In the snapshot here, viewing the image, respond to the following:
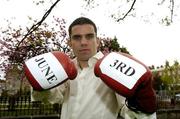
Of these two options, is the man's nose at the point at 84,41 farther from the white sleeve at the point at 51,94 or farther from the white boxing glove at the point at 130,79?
the white sleeve at the point at 51,94

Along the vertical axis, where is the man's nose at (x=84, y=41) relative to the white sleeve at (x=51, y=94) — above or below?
above

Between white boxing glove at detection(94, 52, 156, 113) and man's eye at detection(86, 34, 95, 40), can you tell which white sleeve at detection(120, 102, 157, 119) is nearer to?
white boxing glove at detection(94, 52, 156, 113)

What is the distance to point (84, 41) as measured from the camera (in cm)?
237

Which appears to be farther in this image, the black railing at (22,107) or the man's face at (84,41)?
the black railing at (22,107)

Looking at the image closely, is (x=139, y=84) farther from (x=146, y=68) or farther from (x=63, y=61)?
(x=63, y=61)

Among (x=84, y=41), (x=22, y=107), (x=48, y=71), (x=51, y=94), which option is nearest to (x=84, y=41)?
(x=84, y=41)

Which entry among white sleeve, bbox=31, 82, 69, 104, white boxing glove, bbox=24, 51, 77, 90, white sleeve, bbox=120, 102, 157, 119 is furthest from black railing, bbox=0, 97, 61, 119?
white sleeve, bbox=120, 102, 157, 119

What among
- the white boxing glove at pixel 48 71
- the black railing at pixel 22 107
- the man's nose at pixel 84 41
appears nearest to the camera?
the white boxing glove at pixel 48 71

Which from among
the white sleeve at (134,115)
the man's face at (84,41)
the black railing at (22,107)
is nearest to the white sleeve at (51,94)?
the man's face at (84,41)

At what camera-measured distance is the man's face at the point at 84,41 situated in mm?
2380

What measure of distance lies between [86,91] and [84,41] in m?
0.34

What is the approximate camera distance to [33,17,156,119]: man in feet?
7.66

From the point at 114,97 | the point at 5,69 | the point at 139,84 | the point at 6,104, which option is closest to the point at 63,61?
the point at 114,97

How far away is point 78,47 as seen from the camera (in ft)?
7.83
